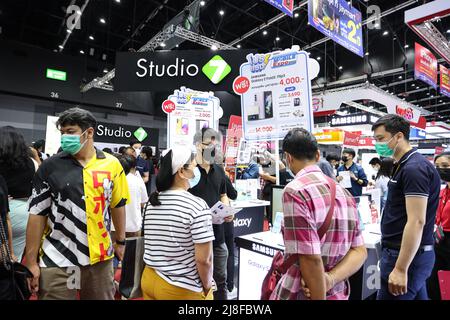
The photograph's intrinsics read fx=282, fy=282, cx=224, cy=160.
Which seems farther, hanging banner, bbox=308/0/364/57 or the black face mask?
hanging banner, bbox=308/0/364/57

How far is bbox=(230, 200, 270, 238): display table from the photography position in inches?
153

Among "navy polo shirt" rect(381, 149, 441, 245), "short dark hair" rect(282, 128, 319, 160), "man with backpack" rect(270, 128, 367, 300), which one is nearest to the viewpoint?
"man with backpack" rect(270, 128, 367, 300)

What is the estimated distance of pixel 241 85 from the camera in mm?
3182

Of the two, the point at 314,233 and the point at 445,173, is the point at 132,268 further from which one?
the point at 445,173

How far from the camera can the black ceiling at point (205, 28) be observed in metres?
8.86

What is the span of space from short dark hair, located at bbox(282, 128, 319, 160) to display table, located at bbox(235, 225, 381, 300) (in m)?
1.15

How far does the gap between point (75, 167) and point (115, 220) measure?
490mm

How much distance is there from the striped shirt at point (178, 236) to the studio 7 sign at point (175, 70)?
7.21ft

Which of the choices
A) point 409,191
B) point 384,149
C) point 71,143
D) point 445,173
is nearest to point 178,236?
point 71,143

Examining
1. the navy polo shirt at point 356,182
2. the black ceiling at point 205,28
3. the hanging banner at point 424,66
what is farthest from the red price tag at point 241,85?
the hanging banner at point 424,66

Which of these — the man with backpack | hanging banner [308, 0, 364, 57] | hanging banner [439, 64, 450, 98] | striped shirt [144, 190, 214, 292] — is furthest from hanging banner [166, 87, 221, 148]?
hanging banner [439, 64, 450, 98]

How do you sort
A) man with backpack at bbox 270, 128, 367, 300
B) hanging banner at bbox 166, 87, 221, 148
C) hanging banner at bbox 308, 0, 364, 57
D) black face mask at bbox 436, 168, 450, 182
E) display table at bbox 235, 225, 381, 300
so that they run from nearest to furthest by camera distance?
man with backpack at bbox 270, 128, 367, 300
display table at bbox 235, 225, 381, 300
black face mask at bbox 436, 168, 450, 182
hanging banner at bbox 308, 0, 364, 57
hanging banner at bbox 166, 87, 221, 148

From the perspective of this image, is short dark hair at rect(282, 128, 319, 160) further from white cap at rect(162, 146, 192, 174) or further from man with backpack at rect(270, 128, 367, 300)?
white cap at rect(162, 146, 192, 174)
